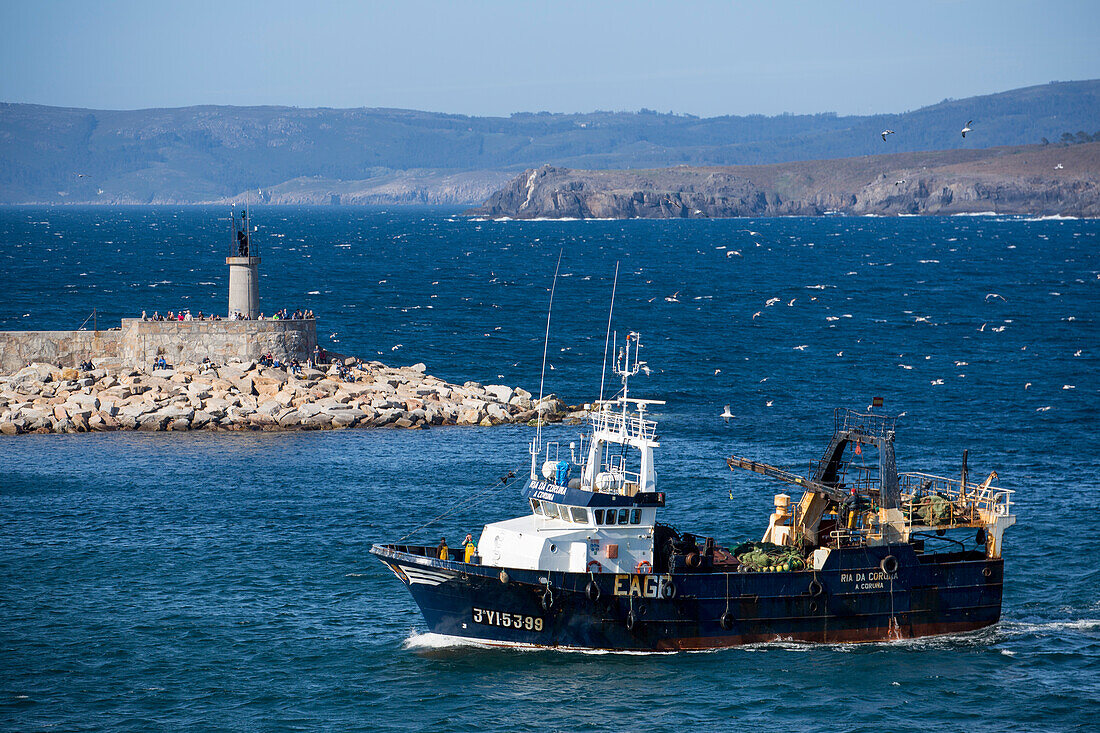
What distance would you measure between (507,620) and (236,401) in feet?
109

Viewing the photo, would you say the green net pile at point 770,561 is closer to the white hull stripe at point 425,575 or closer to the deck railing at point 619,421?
the deck railing at point 619,421

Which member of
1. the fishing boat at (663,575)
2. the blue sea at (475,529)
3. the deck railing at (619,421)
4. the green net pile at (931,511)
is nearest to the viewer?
the blue sea at (475,529)

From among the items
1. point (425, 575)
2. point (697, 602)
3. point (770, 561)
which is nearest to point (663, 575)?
point (697, 602)

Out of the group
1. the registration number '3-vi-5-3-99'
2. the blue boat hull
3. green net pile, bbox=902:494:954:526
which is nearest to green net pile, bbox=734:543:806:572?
the blue boat hull

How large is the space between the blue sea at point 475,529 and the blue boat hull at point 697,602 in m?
0.57

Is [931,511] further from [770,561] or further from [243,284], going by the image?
[243,284]

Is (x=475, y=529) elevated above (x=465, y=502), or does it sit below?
below

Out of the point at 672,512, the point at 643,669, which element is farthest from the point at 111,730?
the point at 672,512

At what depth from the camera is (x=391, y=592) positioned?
37.2 metres

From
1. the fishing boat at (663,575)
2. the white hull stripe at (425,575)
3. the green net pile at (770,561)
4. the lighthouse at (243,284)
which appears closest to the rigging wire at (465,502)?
the fishing boat at (663,575)

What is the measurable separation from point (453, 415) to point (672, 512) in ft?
64.6

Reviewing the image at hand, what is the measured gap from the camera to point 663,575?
3116 centimetres

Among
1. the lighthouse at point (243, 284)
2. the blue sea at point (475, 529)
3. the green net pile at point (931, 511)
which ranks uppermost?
the lighthouse at point (243, 284)

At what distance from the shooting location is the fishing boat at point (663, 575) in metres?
31.2
